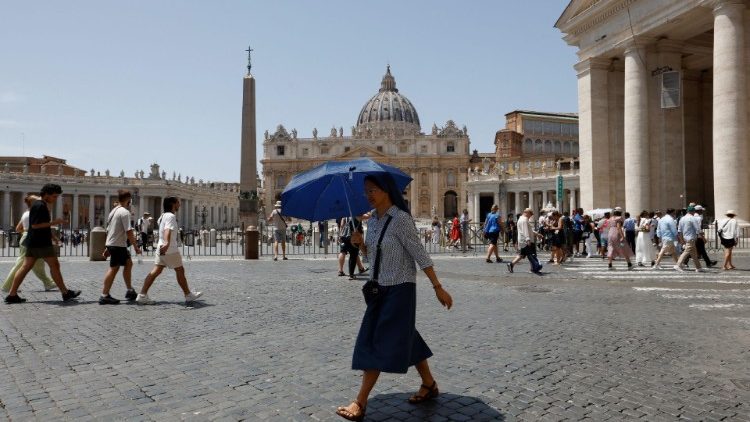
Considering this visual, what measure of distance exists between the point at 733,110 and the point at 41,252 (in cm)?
1861

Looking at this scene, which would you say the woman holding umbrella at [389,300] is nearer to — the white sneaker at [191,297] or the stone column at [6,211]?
the white sneaker at [191,297]

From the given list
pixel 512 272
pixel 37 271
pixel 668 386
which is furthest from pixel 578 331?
pixel 37 271

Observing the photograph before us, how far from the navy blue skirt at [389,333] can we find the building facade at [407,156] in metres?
94.4

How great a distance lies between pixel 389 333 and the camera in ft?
11.7

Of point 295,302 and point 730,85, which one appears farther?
point 730,85

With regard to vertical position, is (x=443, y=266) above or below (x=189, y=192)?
below

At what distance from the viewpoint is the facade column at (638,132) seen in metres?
21.8

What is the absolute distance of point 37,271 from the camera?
9.17m

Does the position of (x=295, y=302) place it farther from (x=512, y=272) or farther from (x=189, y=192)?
(x=189, y=192)

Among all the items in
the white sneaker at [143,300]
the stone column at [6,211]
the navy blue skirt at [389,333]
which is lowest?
the white sneaker at [143,300]

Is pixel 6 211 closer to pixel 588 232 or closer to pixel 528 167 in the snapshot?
pixel 528 167

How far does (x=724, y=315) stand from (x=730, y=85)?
1364 centimetres

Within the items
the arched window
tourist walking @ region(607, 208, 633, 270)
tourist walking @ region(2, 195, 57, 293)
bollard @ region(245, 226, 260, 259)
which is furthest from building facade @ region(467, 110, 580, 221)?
tourist walking @ region(2, 195, 57, 293)

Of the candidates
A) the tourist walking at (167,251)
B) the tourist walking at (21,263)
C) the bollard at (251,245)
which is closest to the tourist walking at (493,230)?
the bollard at (251,245)
